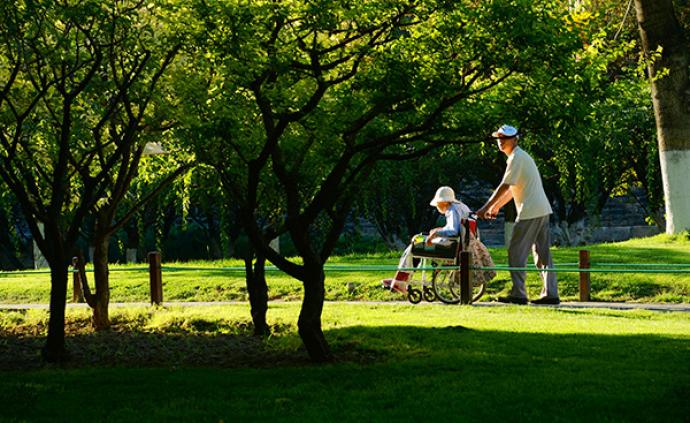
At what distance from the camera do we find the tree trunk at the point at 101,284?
1452 centimetres

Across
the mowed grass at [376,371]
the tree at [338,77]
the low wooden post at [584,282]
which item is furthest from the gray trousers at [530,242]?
the tree at [338,77]

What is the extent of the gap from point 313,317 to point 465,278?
20.5 ft

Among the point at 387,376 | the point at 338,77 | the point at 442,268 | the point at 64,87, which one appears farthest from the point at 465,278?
the point at 64,87

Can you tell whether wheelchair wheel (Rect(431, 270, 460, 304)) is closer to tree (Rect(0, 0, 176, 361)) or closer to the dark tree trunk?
tree (Rect(0, 0, 176, 361))

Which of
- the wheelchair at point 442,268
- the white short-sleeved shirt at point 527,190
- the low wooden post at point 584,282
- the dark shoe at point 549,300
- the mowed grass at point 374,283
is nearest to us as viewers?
the white short-sleeved shirt at point 527,190

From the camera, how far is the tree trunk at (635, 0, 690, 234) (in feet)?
71.8

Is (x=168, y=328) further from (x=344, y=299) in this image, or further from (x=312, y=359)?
(x=344, y=299)

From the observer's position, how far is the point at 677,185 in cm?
2245

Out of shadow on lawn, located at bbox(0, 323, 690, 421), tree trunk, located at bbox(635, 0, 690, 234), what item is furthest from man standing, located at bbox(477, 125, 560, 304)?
tree trunk, located at bbox(635, 0, 690, 234)

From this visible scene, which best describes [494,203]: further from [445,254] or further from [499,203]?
[445,254]

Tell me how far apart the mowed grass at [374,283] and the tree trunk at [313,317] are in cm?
794

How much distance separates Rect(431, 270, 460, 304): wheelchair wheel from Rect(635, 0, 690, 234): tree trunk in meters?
6.76

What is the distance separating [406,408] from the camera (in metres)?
8.41

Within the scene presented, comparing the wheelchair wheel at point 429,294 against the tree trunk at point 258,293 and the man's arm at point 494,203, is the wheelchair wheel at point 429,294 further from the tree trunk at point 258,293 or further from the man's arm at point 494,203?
the tree trunk at point 258,293
